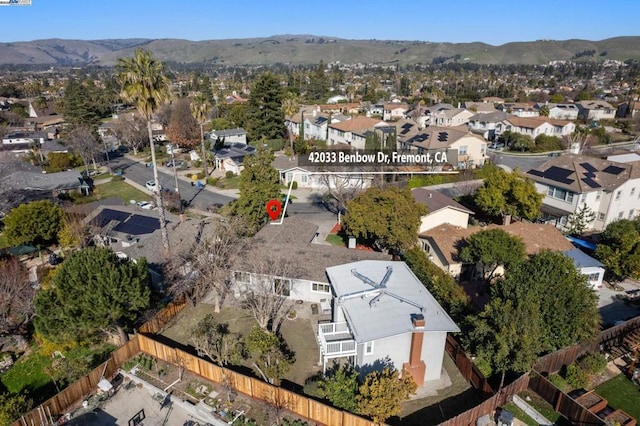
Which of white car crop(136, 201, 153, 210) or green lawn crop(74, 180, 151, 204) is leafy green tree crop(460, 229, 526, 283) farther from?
green lawn crop(74, 180, 151, 204)

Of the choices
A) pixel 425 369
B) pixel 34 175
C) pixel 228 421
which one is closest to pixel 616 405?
pixel 425 369

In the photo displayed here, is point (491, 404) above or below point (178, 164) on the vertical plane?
above

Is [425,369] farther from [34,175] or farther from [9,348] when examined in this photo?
[34,175]

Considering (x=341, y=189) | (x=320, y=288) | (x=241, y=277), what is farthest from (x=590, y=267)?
(x=241, y=277)

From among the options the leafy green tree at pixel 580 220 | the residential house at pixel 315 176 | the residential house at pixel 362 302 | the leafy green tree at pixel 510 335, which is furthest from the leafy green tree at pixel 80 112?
the leafy green tree at pixel 510 335

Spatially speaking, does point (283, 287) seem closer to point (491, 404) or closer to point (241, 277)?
point (241, 277)

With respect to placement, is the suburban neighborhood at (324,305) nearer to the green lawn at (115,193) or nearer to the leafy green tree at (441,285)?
the leafy green tree at (441,285)
